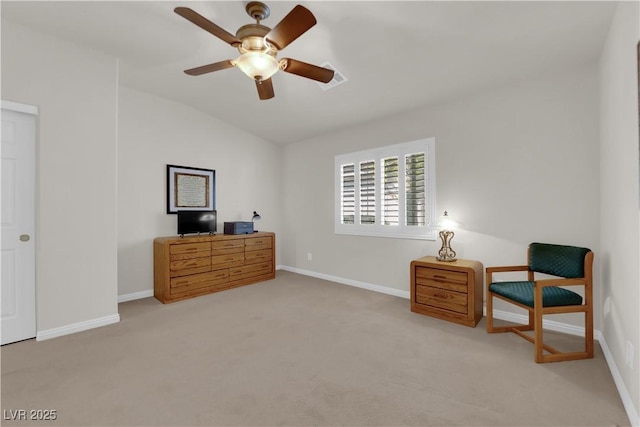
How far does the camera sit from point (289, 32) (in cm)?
192

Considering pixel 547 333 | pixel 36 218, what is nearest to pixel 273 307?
pixel 36 218

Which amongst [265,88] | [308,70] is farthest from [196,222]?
[308,70]

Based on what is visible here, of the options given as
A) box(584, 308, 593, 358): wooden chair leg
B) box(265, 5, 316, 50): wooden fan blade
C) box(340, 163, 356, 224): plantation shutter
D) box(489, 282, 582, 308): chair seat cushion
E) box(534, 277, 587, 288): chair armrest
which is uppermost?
box(265, 5, 316, 50): wooden fan blade

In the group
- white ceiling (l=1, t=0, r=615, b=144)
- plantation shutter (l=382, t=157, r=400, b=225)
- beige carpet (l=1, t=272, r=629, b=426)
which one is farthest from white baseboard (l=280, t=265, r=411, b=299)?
white ceiling (l=1, t=0, r=615, b=144)

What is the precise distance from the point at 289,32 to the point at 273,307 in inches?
114

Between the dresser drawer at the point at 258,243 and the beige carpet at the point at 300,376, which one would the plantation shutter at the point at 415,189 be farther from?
the dresser drawer at the point at 258,243

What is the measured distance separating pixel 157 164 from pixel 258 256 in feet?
6.75

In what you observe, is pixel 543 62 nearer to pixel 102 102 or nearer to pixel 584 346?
pixel 584 346

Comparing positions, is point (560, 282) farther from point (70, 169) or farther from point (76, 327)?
point (70, 169)

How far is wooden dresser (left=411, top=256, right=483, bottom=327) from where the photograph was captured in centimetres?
291

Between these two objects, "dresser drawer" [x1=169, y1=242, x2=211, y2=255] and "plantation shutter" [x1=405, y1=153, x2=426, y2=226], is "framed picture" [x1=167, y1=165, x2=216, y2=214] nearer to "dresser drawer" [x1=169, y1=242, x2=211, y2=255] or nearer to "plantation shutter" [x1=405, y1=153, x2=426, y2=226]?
"dresser drawer" [x1=169, y1=242, x2=211, y2=255]

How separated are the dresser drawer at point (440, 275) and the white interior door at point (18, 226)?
3.89 metres

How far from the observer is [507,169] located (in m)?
3.08

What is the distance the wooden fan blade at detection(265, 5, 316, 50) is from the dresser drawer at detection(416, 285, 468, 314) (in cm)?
278
